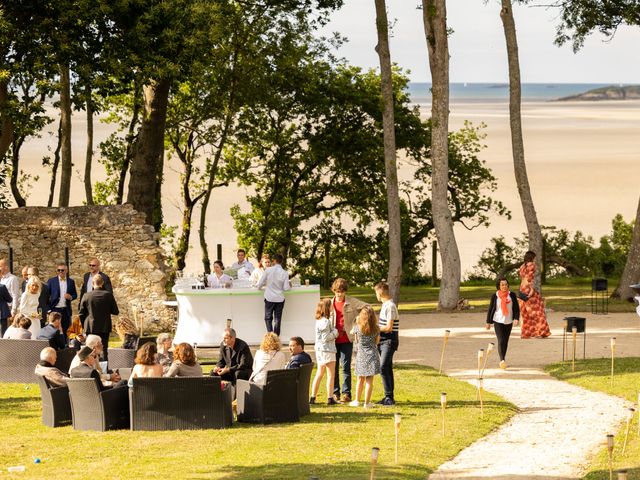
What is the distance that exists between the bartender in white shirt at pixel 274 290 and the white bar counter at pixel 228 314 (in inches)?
11.7

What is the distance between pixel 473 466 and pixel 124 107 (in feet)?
95.9

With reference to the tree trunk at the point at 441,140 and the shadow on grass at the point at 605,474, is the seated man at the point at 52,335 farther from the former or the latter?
the tree trunk at the point at 441,140

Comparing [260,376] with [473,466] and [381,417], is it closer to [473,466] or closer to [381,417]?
[381,417]

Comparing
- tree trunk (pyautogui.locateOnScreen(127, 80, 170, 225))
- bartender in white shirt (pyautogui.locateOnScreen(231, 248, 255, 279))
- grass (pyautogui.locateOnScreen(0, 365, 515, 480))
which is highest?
tree trunk (pyautogui.locateOnScreen(127, 80, 170, 225))

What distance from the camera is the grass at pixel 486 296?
29.2m

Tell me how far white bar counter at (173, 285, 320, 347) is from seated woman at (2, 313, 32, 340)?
4034 millimetres

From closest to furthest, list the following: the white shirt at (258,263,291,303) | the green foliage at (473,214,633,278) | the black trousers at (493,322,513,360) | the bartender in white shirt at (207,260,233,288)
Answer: the black trousers at (493,322,513,360), the white shirt at (258,263,291,303), the bartender in white shirt at (207,260,233,288), the green foliage at (473,214,633,278)

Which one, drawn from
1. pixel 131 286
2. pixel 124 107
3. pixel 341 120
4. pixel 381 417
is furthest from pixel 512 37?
pixel 381 417

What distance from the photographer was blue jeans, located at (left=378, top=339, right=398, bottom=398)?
52.7 feet

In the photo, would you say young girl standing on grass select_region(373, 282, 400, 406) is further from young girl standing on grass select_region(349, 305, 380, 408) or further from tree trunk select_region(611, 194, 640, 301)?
tree trunk select_region(611, 194, 640, 301)

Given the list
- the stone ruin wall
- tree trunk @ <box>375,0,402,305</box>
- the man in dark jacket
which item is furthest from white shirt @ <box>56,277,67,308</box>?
tree trunk @ <box>375,0,402,305</box>

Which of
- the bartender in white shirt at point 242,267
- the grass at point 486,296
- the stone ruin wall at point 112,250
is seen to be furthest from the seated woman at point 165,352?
the grass at point 486,296

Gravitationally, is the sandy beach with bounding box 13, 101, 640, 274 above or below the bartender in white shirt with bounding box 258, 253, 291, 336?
above

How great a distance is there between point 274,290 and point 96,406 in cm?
708
